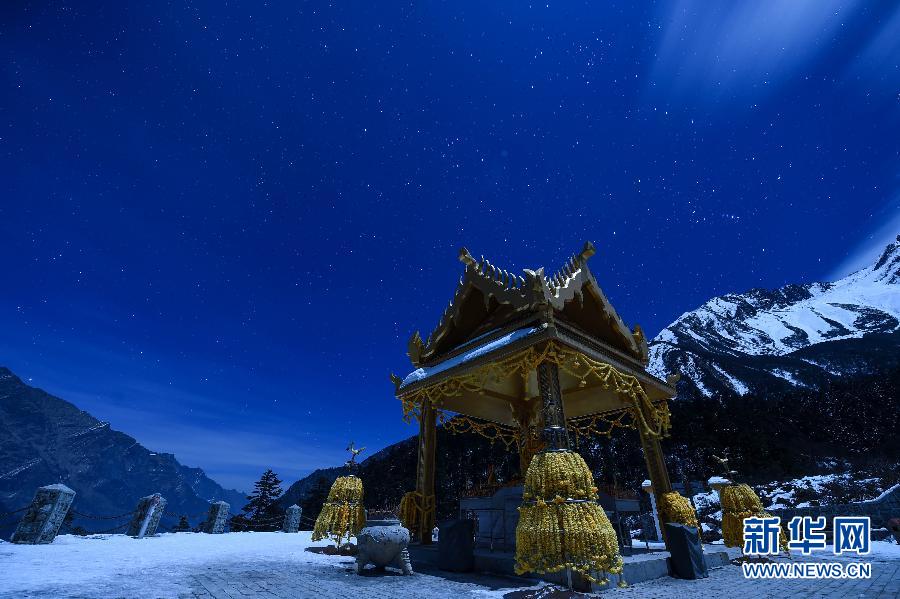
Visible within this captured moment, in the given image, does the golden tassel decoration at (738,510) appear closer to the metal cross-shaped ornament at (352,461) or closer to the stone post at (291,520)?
the metal cross-shaped ornament at (352,461)

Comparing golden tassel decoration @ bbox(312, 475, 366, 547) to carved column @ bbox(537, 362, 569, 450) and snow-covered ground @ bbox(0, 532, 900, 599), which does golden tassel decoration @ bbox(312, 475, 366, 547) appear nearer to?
snow-covered ground @ bbox(0, 532, 900, 599)

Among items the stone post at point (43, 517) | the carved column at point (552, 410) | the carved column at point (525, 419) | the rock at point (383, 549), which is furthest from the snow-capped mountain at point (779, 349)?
the stone post at point (43, 517)

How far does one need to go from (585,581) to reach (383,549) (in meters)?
4.09

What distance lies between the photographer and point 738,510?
31.5 feet

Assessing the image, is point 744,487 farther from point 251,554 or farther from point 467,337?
point 251,554

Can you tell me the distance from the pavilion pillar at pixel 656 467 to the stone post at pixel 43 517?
57.9 feet

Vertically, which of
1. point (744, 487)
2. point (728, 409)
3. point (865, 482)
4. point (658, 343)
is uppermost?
point (658, 343)

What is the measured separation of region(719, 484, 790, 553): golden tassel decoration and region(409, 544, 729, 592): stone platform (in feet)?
A: 1.63

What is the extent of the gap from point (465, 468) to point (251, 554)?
45035 millimetres

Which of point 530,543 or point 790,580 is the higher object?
point 530,543

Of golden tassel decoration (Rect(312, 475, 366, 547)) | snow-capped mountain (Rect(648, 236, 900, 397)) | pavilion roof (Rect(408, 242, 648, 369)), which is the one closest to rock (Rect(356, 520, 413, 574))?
golden tassel decoration (Rect(312, 475, 366, 547))

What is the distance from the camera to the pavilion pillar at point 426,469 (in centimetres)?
1085

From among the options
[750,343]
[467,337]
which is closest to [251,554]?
[467,337]

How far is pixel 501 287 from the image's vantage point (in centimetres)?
1056
